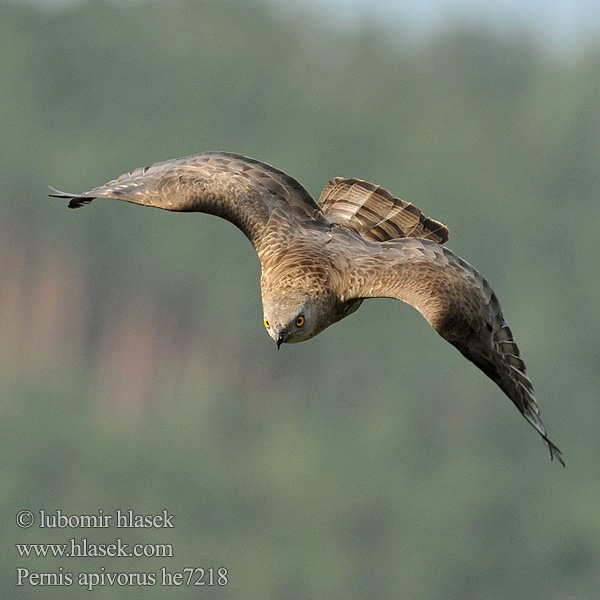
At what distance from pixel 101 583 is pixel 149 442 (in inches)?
391

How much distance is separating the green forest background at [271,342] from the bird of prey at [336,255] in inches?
2140

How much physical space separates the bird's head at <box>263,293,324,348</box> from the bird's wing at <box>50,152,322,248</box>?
1075 mm

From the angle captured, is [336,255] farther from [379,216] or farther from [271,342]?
[271,342]

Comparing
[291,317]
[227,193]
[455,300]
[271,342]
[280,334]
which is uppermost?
[227,193]

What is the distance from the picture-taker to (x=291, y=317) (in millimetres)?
15219

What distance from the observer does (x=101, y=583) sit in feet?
260

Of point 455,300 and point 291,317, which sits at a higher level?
point 455,300

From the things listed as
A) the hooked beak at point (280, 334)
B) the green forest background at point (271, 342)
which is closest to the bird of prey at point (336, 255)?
the hooked beak at point (280, 334)

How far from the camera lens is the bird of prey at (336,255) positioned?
49.6 feet

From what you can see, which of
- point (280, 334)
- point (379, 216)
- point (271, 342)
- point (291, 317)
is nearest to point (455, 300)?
point (291, 317)

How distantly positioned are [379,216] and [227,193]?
5.76 ft

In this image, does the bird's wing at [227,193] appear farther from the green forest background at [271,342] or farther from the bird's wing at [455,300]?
the green forest background at [271,342]

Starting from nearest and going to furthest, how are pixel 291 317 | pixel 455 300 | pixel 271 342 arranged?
1. pixel 455 300
2. pixel 291 317
3. pixel 271 342

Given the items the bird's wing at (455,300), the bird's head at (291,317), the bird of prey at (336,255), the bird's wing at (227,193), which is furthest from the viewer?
the bird's wing at (227,193)
